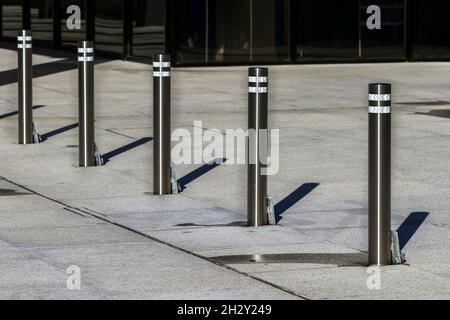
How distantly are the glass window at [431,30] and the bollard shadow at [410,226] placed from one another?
18.3m

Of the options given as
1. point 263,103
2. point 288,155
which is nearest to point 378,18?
point 288,155

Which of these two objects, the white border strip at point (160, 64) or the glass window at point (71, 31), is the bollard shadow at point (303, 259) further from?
the glass window at point (71, 31)

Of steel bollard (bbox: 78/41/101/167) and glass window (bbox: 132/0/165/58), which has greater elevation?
glass window (bbox: 132/0/165/58)

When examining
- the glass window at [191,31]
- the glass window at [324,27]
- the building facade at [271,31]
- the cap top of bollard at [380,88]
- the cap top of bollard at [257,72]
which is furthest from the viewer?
the glass window at [324,27]

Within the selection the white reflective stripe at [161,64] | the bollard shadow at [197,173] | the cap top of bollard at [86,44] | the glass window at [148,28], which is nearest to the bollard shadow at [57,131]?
the cap top of bollard at [86,44]

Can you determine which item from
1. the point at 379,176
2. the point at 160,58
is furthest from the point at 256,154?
the point at 160,58

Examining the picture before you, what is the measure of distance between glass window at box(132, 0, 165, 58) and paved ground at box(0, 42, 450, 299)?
292 inches

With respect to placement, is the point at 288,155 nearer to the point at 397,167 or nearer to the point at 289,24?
the point at 397,167

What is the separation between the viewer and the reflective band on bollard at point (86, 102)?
12789 mm

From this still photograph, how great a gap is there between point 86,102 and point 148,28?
14555 millimetres

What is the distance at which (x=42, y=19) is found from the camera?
32969 mm

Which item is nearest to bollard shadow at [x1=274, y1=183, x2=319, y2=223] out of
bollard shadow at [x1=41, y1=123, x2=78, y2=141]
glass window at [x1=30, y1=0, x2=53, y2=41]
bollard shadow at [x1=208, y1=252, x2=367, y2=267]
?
bollard shadow at [x1=208, y1=252, x2=367, y2=267]

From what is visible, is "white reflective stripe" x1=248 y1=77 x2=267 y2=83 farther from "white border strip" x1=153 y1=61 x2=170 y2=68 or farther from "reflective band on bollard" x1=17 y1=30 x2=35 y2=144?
"reflective band on bollard" x1=17 y1=30 x2=35 y2=144

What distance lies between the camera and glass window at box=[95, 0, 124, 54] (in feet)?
93.1
